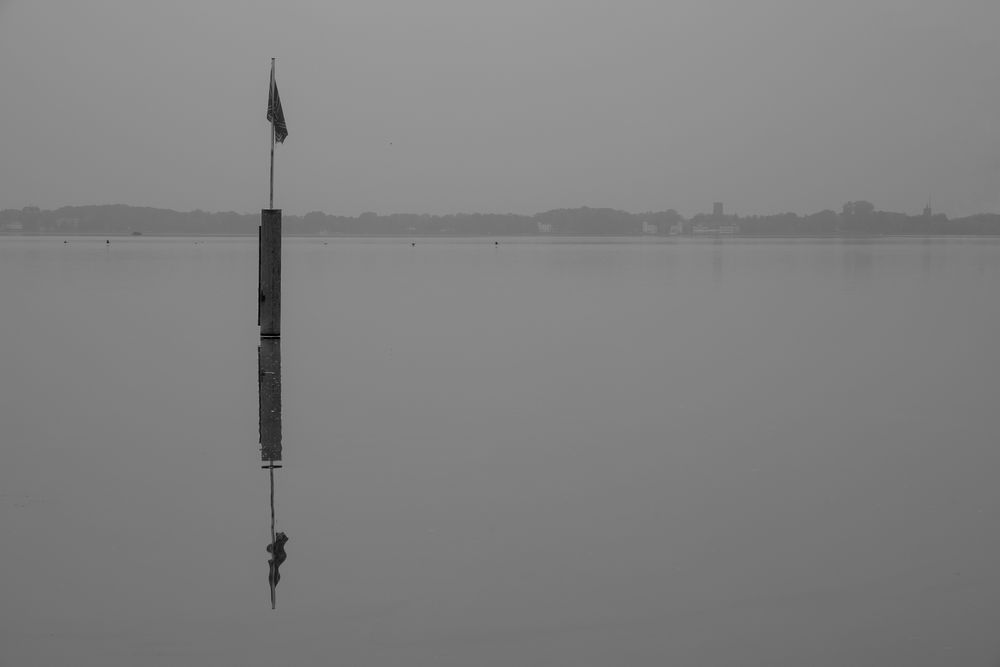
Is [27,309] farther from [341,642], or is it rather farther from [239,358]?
[341,642]

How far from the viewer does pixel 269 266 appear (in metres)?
17.0

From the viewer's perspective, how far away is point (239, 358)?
1662 cm

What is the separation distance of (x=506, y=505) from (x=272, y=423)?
4.11 meters

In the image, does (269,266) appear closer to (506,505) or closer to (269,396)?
(269,396)

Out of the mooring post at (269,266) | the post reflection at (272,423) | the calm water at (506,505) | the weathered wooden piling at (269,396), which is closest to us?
the calm water at (506,505)

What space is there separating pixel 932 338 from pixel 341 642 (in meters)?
17.3

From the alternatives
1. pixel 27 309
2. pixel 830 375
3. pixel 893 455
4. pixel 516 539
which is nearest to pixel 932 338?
pixel 830 375

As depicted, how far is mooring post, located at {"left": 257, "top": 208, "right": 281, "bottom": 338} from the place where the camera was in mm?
16828

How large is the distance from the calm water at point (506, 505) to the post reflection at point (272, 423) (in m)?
0.09

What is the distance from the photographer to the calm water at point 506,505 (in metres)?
5.63

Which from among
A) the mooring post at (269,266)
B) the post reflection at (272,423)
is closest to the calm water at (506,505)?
the post reflection at (272,423)

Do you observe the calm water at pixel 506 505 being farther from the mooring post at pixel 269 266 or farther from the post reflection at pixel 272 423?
the mooring post at pixel 269 266

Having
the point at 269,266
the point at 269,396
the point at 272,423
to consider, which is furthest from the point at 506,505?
the point at 269,266

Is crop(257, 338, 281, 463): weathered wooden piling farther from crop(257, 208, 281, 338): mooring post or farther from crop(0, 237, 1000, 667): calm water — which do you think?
crop(257, 208, 281, 338): mooring post
